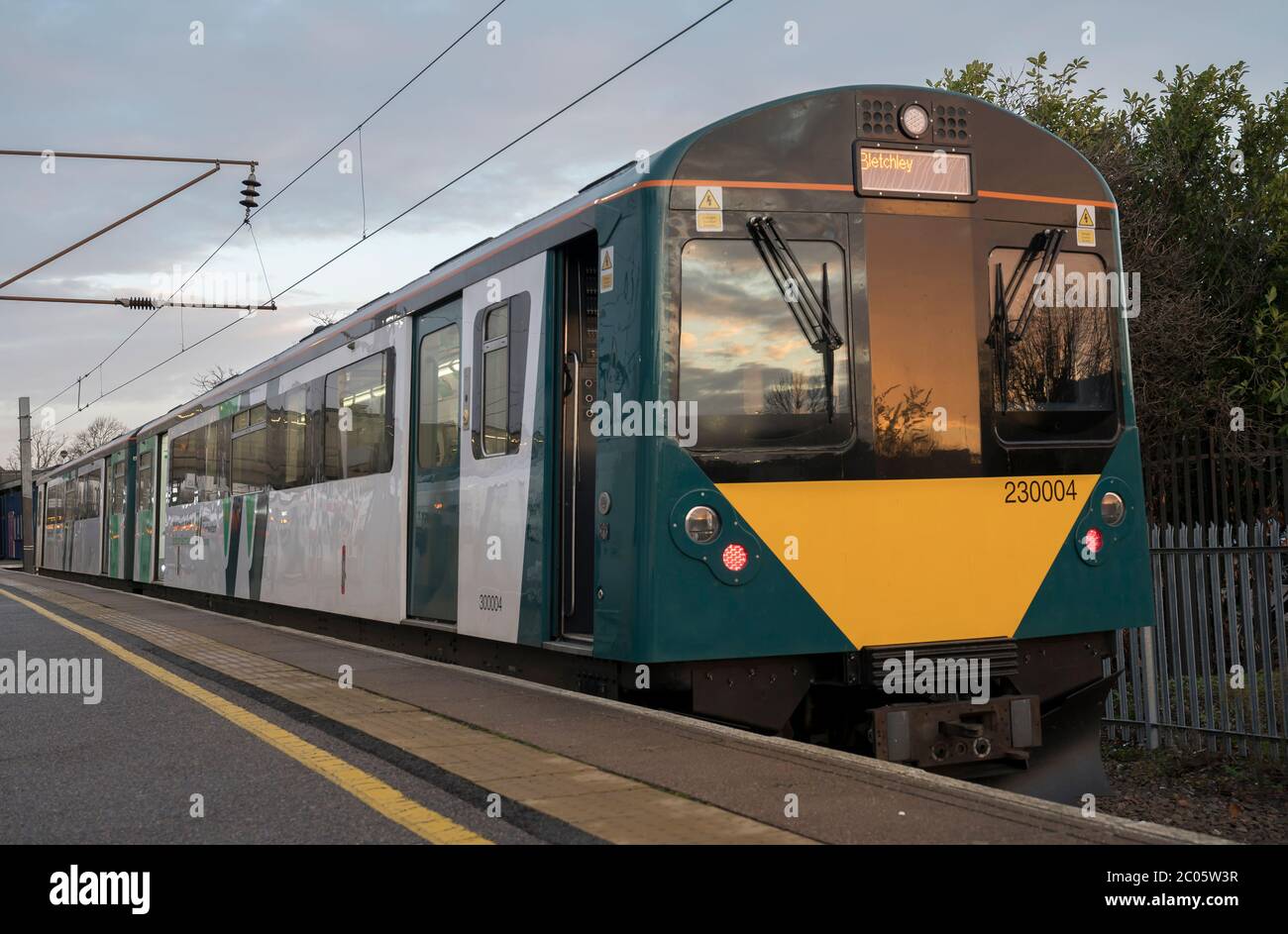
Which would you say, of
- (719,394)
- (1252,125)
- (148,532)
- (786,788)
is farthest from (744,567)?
(148,532)

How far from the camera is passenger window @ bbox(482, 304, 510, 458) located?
7.52 metres

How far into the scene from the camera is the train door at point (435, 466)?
8391mm

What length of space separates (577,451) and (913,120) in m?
2.55

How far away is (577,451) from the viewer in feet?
22.9

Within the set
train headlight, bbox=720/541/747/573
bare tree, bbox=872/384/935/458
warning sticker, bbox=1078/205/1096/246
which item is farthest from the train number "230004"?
train headlight, bbox=720/541/747/573

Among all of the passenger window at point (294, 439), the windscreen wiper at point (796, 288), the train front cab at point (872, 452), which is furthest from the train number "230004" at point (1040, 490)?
the passenger window at point (294, 439)

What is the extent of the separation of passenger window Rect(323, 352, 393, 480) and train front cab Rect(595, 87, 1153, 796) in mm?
4063

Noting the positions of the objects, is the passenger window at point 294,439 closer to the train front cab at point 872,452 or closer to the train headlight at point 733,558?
the train front cab at point 872,452

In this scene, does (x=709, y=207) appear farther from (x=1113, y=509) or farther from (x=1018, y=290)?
(x=1113, y=509)

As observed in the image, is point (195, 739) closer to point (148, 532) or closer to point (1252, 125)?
point (1252, 125)

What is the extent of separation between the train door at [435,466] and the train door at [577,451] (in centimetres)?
151

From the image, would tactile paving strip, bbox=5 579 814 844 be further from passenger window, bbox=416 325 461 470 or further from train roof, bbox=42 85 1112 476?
train roof, bbox=42 85 1112 476

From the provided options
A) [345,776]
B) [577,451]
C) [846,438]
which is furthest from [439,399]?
[345,776]

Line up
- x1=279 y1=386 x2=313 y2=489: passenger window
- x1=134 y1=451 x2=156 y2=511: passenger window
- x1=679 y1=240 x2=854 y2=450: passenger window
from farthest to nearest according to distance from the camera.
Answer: x1=134 y1=451 x2=156 y2=511: passenger window
x1=279 y1=386 x2=313 y2=489: passenger window
x1=679 y1=240 x2=854 y2=450: passenger window
